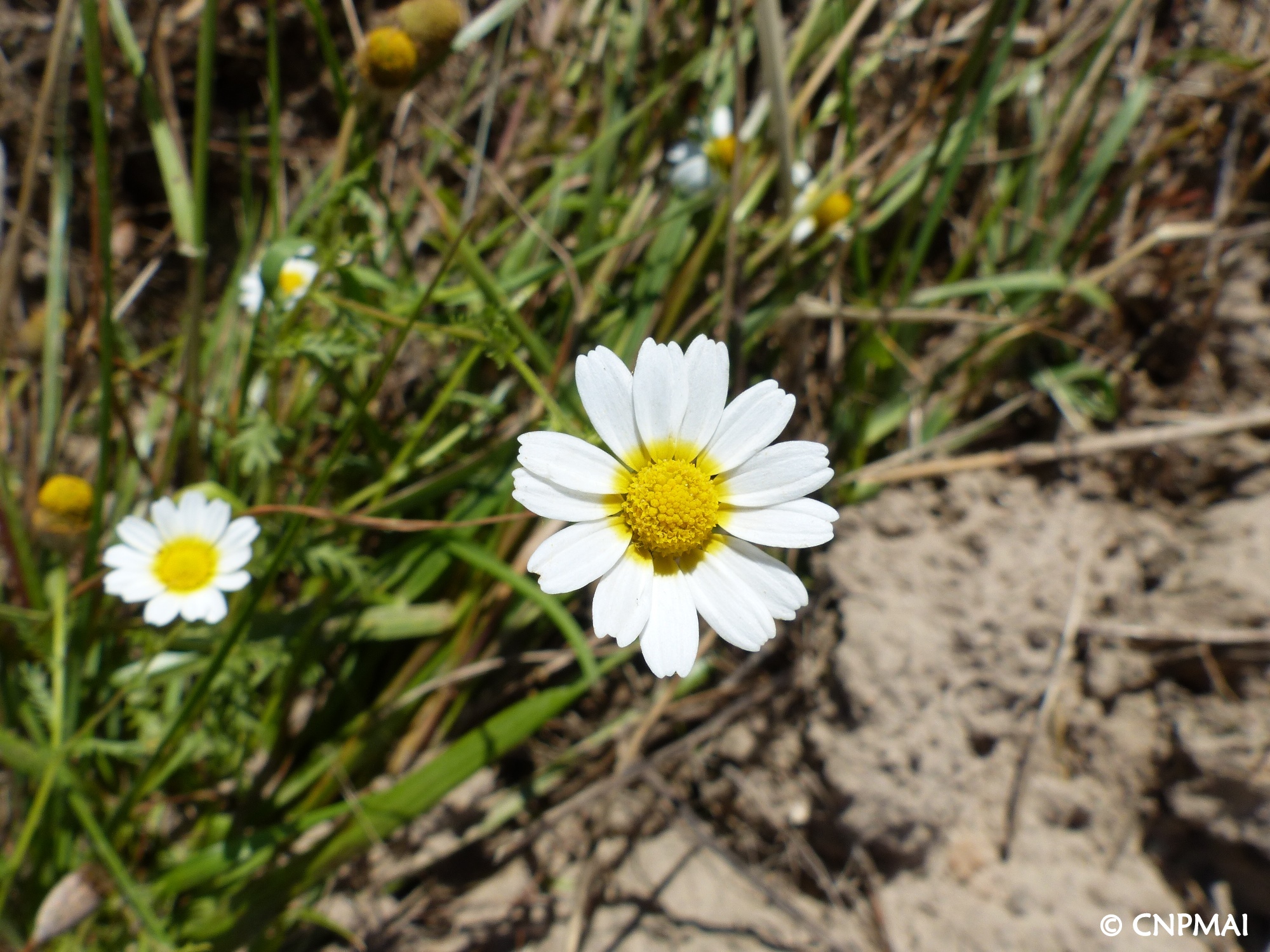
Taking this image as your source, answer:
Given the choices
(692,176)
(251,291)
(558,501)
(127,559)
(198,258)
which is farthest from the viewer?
(692,176)

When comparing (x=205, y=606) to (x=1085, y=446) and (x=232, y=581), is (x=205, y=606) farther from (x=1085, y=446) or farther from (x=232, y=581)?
(x=1085, y=446)

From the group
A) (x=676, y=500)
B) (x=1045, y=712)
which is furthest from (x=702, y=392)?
(x=1045, y=712)

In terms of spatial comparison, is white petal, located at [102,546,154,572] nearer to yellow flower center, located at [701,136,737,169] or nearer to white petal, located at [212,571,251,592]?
white petal, located at [212,571,251,592]

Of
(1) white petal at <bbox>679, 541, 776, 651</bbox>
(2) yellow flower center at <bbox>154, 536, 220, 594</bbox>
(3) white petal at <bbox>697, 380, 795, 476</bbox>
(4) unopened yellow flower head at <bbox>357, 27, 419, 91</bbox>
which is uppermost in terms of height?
(4) unopened yellow flower head at <bbox>357, 27, 419, 91</bbox>

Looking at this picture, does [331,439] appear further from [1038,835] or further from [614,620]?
[1038,835]

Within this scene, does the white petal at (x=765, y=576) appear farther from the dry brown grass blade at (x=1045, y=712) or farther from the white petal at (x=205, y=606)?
the dry brown grass blade at (x=1045, y=712)

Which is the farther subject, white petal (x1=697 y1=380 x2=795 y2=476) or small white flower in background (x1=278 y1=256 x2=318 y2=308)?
small white flower in background (x1=278 y1=256 x2=318 y2=308)

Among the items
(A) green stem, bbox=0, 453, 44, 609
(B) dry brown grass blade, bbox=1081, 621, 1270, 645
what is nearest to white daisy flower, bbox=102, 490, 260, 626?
(A) green stem, bbox=0, 453, 44, 609

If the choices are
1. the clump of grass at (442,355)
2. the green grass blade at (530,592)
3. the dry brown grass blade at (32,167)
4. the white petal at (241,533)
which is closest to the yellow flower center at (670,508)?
the clump of grass at (442,355)
